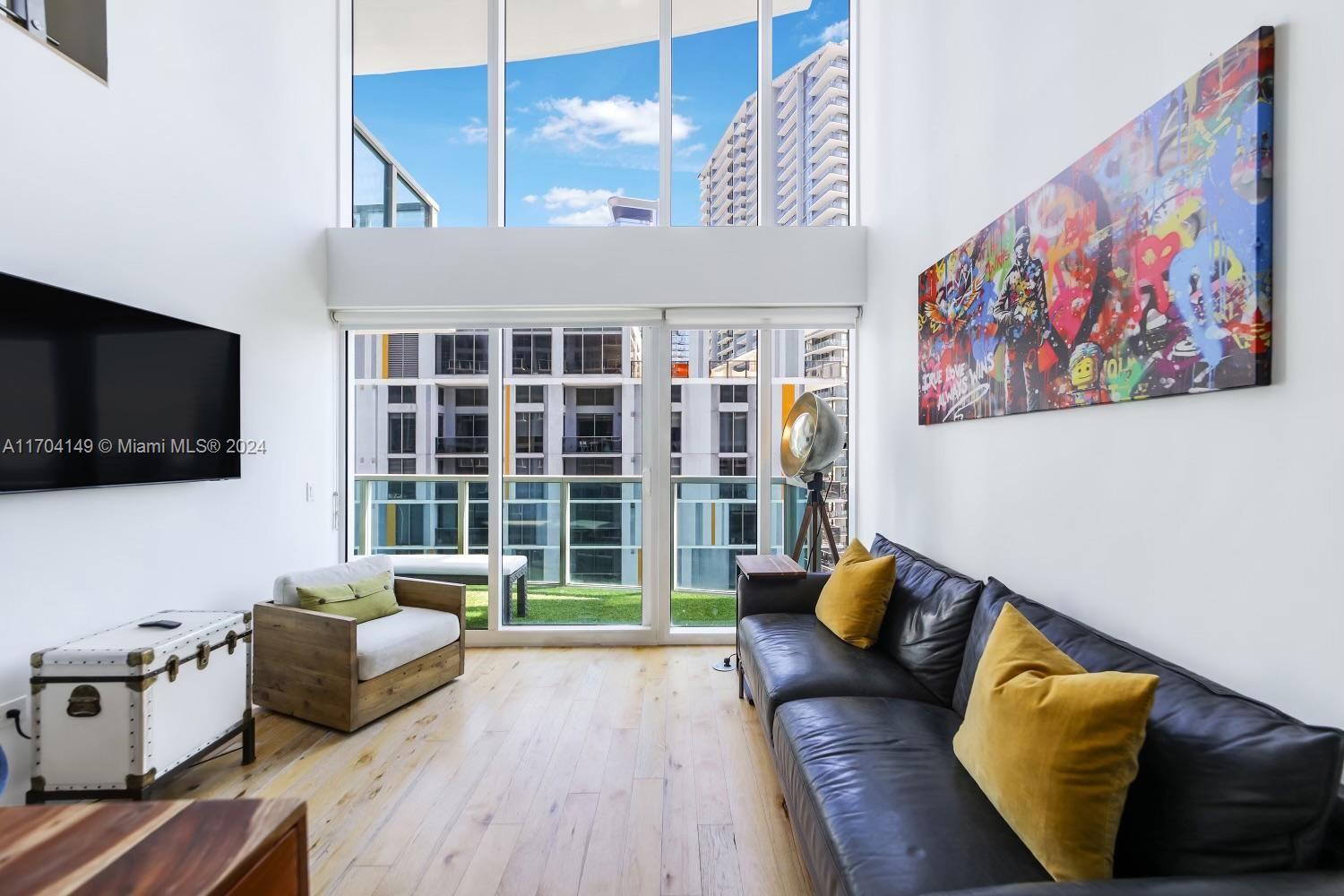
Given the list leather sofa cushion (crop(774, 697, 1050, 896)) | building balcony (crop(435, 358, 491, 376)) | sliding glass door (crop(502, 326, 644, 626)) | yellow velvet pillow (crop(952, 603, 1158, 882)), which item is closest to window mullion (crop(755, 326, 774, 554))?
sliding glass door (crop(502, 326, 644, 626))

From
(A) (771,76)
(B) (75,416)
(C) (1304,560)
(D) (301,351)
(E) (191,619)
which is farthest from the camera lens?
(A) (771,76)

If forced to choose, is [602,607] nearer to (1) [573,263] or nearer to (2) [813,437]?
(2) [813,437]

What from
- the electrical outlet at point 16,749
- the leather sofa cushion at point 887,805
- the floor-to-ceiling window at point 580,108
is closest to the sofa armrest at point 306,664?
the electrical outlet at point 16,749

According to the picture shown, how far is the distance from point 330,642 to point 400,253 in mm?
2287

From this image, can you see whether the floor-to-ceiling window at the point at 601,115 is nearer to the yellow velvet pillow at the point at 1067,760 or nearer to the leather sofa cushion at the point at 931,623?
the leather sofa cushion at the point at 931,623

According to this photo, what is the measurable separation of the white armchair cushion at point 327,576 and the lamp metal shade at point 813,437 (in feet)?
7.57

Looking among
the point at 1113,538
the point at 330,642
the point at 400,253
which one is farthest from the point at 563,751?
the point at 400,253

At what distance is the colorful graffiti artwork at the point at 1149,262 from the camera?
1.27 m

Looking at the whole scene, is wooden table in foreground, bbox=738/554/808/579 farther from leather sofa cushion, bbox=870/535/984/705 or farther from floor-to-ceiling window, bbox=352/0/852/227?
floor-to-ceiling window, bbox=352/0/852/227

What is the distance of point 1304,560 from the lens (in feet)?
3.94

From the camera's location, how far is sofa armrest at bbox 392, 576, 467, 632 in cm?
341

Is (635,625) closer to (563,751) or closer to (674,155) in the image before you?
(563,751)

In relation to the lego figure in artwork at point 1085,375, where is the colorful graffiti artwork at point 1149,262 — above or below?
above

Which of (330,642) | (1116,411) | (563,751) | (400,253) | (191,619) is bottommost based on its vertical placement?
(563,751)
